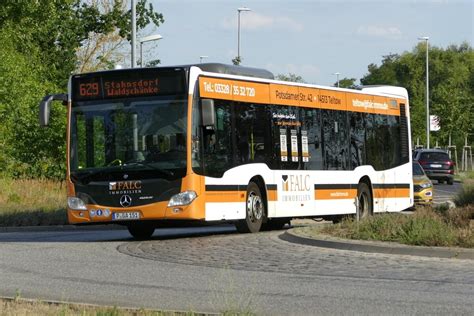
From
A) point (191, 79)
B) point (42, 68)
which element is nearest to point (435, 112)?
point (42, 68)

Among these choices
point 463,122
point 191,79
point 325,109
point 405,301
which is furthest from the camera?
point 463,122

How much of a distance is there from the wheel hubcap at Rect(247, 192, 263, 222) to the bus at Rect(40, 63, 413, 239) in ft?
0.08

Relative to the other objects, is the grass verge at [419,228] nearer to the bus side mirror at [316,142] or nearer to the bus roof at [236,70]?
the bus roof at [236,70]

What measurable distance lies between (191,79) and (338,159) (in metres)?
5.69

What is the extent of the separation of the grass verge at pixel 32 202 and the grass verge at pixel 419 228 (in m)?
9.50

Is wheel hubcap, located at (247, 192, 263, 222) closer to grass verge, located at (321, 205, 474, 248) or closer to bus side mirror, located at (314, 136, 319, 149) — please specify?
grass verge, located at (321, 205, 474, 248)

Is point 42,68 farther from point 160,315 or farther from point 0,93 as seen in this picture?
point 160,315

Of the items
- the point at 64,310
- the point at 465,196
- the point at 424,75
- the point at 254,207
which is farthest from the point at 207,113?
the point at 424,75

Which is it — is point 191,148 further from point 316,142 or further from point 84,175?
point 316,142

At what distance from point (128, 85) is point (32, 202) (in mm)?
13654

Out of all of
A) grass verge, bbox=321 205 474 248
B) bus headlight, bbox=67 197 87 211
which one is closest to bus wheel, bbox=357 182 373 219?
grass verge, bbox=321 205 474 248

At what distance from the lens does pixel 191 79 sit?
1989cm

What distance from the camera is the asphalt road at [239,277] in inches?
447

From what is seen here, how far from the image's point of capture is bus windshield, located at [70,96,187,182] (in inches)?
773
